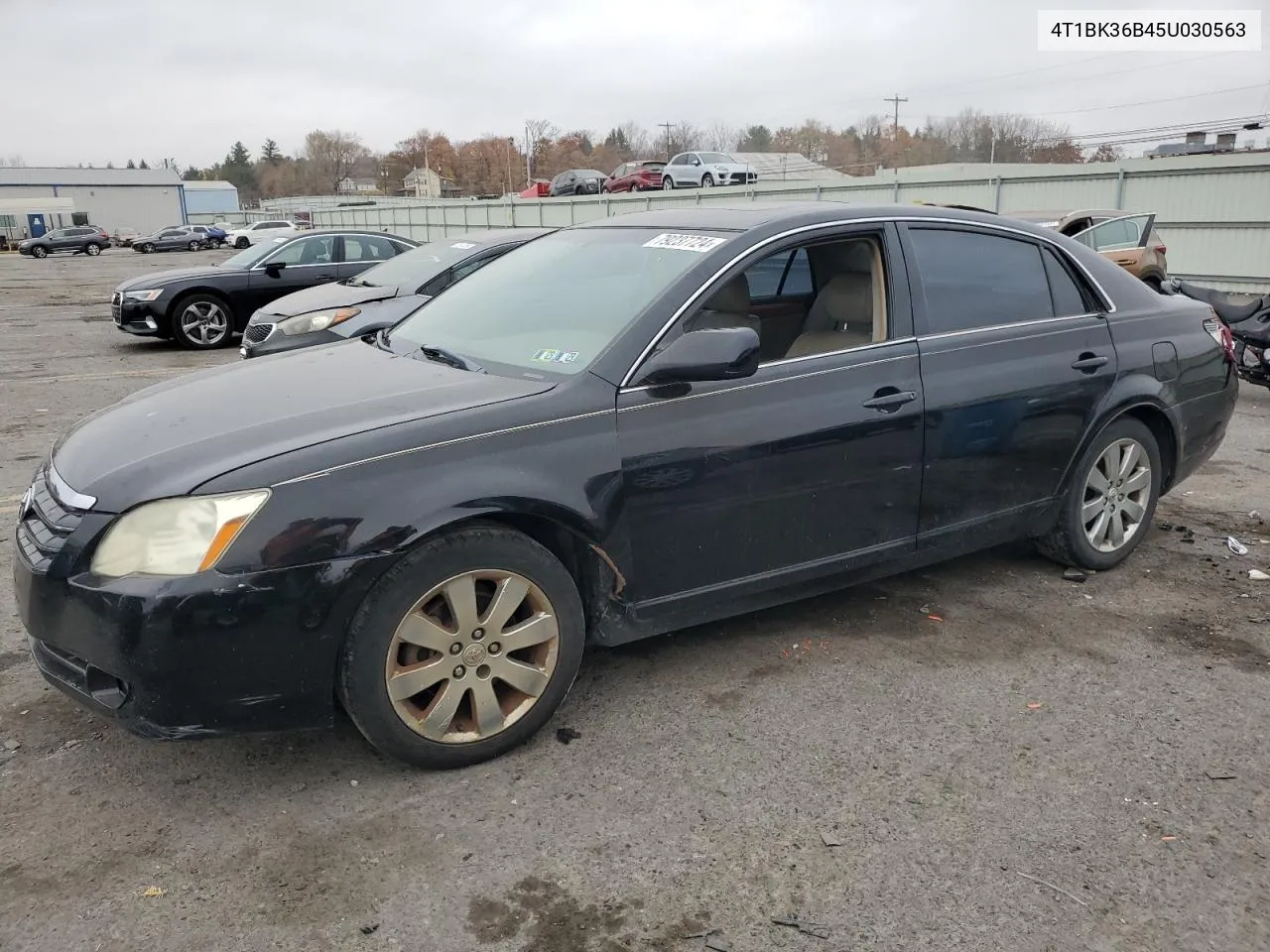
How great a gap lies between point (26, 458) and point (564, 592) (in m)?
5.67

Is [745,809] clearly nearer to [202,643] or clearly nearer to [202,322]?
[202,643]

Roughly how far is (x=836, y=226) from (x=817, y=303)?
38 cm

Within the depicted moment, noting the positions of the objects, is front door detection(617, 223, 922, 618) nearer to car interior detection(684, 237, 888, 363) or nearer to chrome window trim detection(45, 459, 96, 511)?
car interior detection(684, 237, 888, 363)

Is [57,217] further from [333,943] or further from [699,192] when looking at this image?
[333,943]

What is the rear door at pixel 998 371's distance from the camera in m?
4.07

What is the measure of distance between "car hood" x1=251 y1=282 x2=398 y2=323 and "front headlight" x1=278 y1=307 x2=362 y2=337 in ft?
0.35

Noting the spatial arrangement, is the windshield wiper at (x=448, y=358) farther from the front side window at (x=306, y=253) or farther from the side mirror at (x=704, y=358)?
the front side window at (x=306, y=253)

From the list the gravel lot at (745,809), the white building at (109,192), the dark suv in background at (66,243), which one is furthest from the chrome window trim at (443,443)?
the white building at (109,192)

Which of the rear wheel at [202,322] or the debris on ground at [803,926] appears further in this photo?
the rear wheel at [202,322]

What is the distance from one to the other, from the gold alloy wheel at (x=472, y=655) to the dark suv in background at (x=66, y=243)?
199ft

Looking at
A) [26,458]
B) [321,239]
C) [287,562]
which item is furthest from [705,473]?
[321,239]

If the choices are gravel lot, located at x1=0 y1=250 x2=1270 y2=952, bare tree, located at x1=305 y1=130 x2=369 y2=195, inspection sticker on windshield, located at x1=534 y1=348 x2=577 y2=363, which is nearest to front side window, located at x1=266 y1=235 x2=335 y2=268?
gravel lot, located at x1=0 y1=250 x2=1270 y2=952

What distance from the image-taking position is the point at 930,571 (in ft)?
16.1

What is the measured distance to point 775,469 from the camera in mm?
3609
